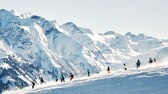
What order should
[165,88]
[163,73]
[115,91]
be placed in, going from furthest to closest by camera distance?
1. [163,73]
2. [115,91]
3. [165,88]

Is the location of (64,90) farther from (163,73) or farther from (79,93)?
(163,73)

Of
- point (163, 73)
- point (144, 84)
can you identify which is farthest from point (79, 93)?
point (163, 73)

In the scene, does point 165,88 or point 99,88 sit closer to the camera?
point 165,88

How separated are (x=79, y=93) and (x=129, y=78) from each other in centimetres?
1073

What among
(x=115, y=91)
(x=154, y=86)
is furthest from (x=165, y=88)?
(x=115, y=91)

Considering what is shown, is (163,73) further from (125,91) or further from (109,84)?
(125,91)

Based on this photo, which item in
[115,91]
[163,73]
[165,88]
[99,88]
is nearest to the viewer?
[165,88]

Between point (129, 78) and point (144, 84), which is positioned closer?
point (144, 84)

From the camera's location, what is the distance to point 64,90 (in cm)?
6838

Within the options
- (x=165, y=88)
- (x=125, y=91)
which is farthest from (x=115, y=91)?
(x=165, y=88)

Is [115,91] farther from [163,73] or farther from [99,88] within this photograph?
[163,73]

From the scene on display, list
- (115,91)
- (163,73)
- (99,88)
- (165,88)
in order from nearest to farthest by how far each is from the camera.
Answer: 1. (165,88)
2. (115,91)
3. (99,88)
4. (163,73)

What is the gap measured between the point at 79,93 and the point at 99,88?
3.69 metres

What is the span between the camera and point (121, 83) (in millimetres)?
65688
